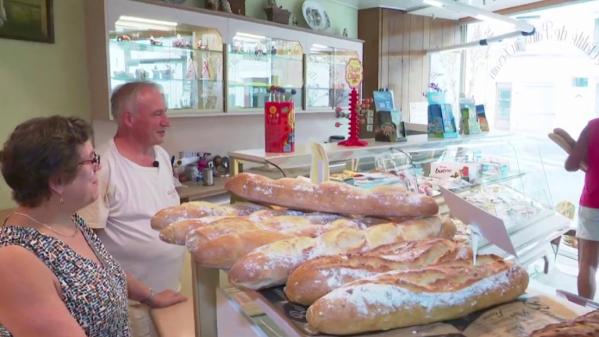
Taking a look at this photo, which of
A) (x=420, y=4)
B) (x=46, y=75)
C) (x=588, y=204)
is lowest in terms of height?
(x=588, y=204)

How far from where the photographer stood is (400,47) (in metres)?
5.51

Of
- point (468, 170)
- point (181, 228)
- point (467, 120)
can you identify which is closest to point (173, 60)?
point (467, 120)

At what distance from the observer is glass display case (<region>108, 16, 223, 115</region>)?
9.93 ft

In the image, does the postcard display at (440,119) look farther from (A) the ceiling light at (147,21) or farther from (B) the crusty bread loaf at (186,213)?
(A) the ceiling light at (147,21)

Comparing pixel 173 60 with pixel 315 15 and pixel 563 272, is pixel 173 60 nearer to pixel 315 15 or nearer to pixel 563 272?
pixel 315 15

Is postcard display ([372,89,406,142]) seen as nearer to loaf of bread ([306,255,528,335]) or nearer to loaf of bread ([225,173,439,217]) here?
loaf of bread ([225,173,439,217])

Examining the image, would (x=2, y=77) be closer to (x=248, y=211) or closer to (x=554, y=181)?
(x=248, y=211)

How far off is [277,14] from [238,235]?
11.1 feet

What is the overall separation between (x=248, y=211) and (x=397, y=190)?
41cm

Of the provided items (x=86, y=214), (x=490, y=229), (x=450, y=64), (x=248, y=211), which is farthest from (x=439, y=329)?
(x=450, y=64)

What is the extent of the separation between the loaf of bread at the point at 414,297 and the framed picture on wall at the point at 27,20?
2.70m

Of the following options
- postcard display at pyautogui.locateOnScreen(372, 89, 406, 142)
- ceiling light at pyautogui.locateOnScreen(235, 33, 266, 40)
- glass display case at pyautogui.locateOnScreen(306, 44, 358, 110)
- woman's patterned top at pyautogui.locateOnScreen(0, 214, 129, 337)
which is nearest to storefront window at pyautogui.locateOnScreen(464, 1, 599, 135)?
glass display case at pyautogui.locateOnScreen(306, 44, 358, 110)

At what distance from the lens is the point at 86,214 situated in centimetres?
183

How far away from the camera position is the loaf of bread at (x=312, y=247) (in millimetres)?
862
